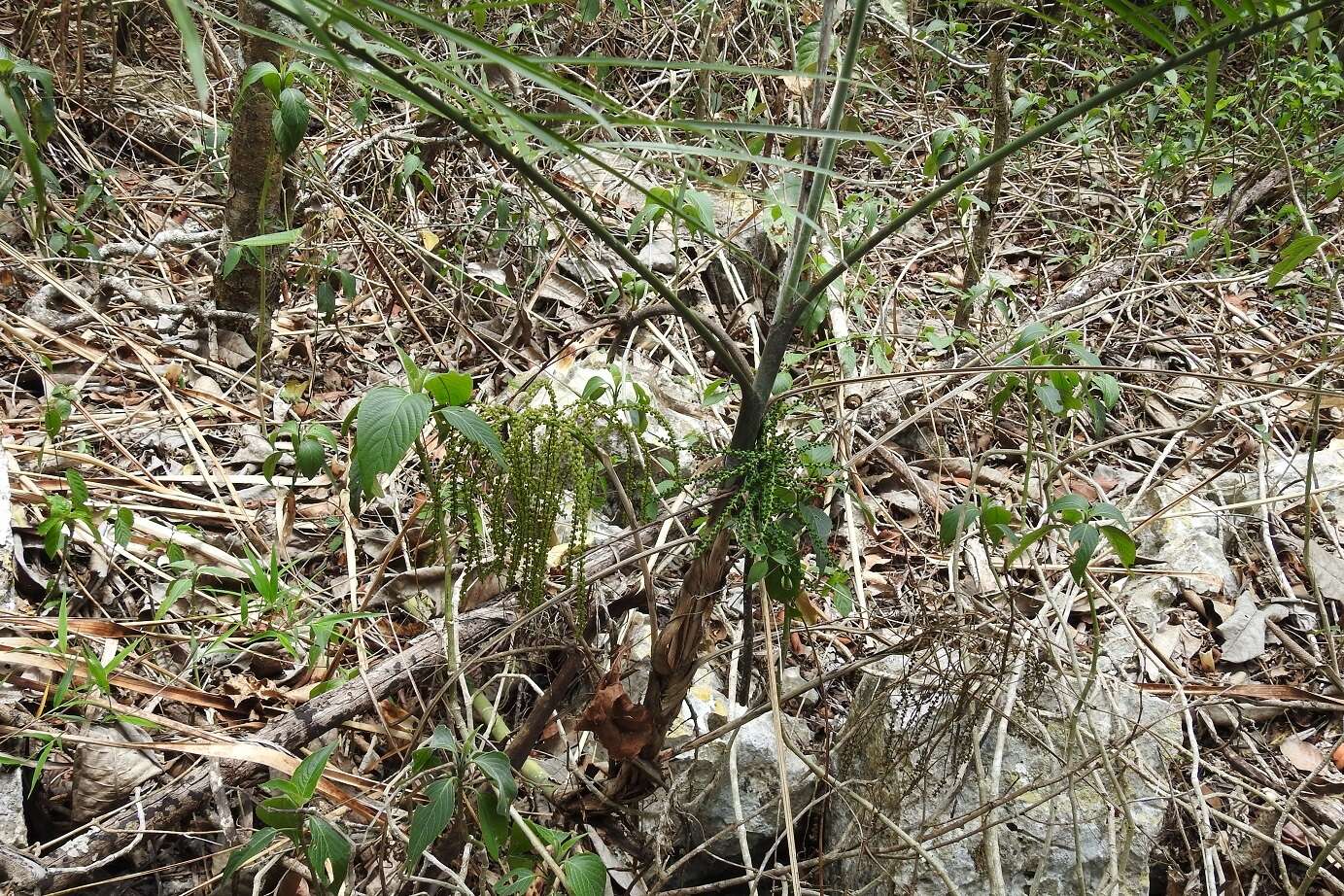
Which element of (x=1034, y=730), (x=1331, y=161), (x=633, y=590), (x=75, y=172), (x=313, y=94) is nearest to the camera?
(x=1034, y=730)

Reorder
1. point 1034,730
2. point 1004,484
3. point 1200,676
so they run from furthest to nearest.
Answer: point 1004,484 < point 1200,676 < point 1034,730

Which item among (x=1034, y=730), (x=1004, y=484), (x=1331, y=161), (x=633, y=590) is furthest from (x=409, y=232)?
(x=1331, y=161)

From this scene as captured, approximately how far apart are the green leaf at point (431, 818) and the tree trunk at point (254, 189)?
184 cm

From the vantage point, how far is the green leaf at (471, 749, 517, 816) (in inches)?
58.9

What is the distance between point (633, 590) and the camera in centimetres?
220

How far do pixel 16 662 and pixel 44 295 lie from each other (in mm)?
1630

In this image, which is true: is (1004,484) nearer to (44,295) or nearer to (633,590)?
(633,590)

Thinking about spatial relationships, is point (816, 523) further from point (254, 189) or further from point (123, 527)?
point (254, 189)

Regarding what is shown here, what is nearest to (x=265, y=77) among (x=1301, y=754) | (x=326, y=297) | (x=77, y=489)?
(x=326, y=297)

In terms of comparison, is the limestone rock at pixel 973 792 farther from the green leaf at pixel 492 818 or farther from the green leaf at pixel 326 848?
the green leaf at pixel 326 848

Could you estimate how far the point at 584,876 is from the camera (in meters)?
1.53

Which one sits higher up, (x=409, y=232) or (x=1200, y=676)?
(x=409, y=232)

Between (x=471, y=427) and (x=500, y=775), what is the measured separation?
0.55 m

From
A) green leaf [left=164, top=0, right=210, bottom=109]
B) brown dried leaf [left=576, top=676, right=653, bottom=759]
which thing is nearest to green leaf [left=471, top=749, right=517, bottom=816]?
brown dried leaf [left=576, top=676, right=653, bottom=759]
